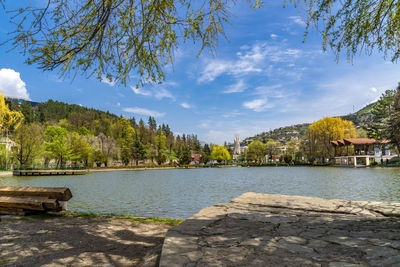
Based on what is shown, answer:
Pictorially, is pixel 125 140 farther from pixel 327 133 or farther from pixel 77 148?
pixel 327 133

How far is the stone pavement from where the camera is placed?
2379mm

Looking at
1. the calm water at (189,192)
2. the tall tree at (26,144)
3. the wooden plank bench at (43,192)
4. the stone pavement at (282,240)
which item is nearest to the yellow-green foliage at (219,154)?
the tall tree at (26,144)

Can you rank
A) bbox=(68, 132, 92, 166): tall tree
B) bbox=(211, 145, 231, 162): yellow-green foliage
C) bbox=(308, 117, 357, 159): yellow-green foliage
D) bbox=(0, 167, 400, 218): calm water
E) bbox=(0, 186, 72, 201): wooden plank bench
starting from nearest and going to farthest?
bbox=(0, 186, 72, 201): wooden plank bench → bbox=(0, 167, 400, 218): calm water → bbox=(68, 132, 92, 166): tall tree → bbox=(308, 117, 357, 159): yellow-green foliage → bbox=(211, 145, 231, 162): yellow-green foliage

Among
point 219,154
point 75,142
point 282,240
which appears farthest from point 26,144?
point 219,154

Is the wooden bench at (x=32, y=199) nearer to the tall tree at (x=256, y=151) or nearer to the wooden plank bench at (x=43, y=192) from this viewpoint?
the wooden plank bench at (x=43, y=192)

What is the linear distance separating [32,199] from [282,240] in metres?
6.21

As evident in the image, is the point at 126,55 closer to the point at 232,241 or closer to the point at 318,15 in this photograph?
the point at 318,15

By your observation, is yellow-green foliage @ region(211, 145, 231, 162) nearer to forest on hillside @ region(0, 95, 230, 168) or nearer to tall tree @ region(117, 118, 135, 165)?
forest on hillside @ region(0, 95, 230, 168)

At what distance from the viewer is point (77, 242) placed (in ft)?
13.5

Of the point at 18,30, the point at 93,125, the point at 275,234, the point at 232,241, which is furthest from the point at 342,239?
the point at 93,125

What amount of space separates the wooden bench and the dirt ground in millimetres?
284

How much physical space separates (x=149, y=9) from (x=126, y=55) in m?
1.14

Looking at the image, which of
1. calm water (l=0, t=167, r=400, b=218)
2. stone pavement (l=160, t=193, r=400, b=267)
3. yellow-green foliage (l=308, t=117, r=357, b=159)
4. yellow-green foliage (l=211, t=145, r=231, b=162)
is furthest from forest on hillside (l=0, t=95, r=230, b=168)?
yellow-green foliage (l=308, t=117, r=357, b=159)

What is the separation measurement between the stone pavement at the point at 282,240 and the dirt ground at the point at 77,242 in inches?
22.8
